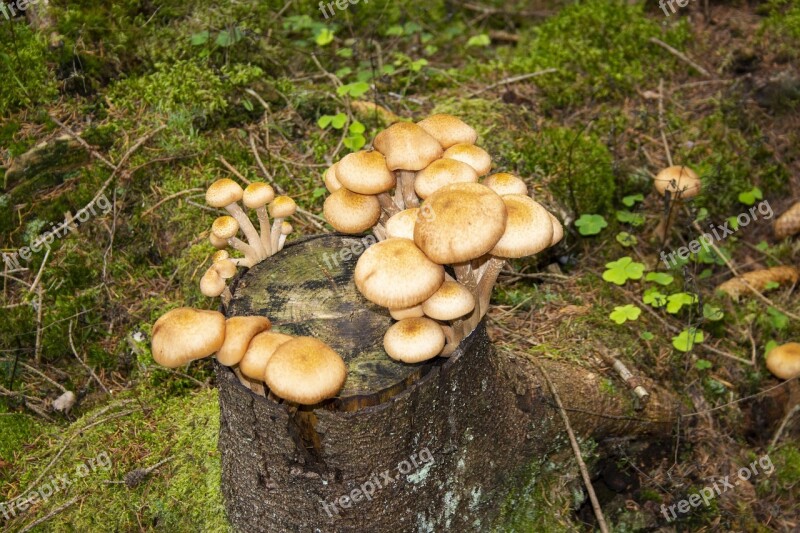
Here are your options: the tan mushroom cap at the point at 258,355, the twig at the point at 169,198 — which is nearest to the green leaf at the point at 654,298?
the tan mushroom cap at the point at 258,355

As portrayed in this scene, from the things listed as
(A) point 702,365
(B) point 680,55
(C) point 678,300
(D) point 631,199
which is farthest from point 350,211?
(B) point 680,55

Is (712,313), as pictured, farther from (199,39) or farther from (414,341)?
(199,39)

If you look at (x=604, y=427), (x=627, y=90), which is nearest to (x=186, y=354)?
(x=604, y=427)

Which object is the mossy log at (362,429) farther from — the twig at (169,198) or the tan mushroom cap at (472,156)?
the twig at (169,198)

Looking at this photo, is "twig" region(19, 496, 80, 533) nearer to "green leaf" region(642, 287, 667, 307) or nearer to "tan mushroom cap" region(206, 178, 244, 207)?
"tan mushroom cap" region(206, 178, 244, 207)

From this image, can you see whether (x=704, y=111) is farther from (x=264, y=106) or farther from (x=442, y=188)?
(x=442, y=188)

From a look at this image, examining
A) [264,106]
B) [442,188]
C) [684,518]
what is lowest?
[684,518]
